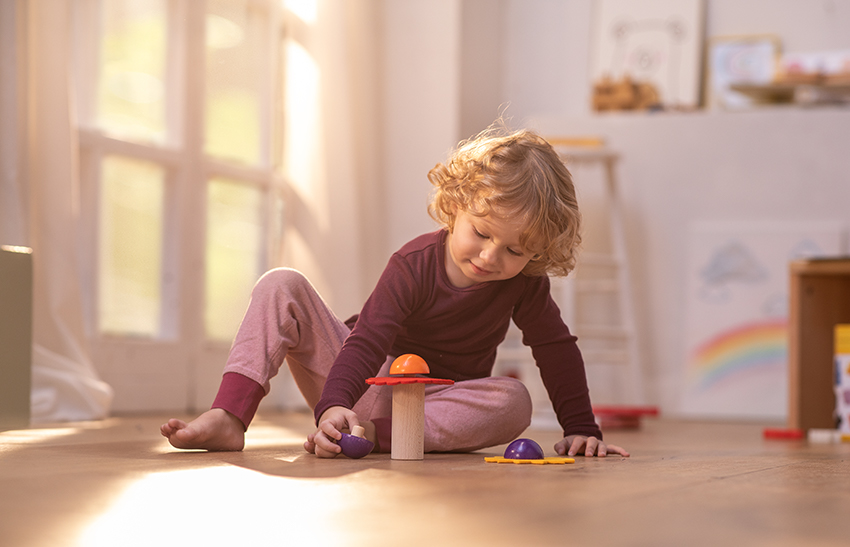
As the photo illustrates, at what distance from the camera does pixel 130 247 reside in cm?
244

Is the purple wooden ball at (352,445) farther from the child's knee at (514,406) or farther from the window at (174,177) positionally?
the window at (174,177)

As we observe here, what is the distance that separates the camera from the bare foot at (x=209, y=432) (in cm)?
115

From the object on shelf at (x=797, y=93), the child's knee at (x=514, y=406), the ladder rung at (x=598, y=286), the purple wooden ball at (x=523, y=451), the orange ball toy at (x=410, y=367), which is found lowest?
the purple wooden ball at (x=523, y=451)

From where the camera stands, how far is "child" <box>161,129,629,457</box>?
1203 millimetres

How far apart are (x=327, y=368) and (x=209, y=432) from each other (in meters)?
0.22

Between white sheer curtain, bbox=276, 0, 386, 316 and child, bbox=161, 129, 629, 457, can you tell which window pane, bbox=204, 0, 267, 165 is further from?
child, bbox=161, 129, 629, 457

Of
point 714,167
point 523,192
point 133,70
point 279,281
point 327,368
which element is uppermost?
point 133,70

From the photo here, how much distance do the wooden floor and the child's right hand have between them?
2 cm

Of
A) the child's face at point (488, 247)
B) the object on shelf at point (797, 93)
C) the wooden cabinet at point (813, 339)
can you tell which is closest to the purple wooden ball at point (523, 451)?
the child's face at point (488, 247)

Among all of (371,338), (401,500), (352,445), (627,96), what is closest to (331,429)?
(352,445)

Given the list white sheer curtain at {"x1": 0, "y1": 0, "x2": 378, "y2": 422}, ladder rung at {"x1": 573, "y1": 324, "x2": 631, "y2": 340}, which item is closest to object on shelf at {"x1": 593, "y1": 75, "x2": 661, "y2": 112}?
ladder rung at {"x1": 573, "y1": 324, "x2": 631, "y2": 340}

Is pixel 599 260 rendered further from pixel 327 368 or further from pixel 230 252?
pixel 327 368

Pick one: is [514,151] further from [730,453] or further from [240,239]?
[240,239]

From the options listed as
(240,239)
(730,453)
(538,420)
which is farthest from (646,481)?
(240,239)
